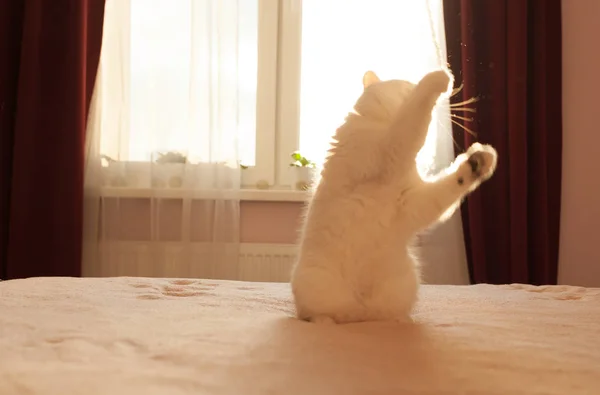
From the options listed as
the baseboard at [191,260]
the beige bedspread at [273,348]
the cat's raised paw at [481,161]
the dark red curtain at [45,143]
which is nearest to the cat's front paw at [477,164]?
the cat's raised paw at [481,161]

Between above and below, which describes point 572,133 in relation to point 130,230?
above

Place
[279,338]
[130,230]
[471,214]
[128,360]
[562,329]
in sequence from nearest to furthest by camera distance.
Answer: [128,360], [279,338], [562,329], [471,214], [130,230]

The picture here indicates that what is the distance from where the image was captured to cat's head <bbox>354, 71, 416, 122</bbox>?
49.8 inches

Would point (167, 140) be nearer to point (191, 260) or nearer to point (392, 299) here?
point (191, 260)

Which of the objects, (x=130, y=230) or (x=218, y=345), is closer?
(x=218, y=345)

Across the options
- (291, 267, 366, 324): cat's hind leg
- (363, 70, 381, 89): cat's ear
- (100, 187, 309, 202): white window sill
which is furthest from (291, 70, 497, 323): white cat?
(100, 187, 309, 202): white window sill

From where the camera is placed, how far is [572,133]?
96.1 inches

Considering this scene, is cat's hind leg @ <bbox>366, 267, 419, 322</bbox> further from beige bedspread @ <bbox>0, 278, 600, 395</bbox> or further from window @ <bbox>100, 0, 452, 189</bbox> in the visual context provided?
window @ <bbox>100, 0, 452, 189</bbox>

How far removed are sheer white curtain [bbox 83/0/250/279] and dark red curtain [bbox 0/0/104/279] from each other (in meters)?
0.10

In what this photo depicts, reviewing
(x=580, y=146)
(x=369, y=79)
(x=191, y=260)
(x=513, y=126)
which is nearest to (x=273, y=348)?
(x=369, y=79)

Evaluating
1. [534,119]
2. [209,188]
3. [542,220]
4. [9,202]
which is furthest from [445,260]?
[9,202]

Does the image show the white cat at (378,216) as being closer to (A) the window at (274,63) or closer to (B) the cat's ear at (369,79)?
(B) the cat's ear at (369,79)

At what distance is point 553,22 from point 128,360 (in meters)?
2.19

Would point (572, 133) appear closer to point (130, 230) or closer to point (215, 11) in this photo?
point (215, 11)
